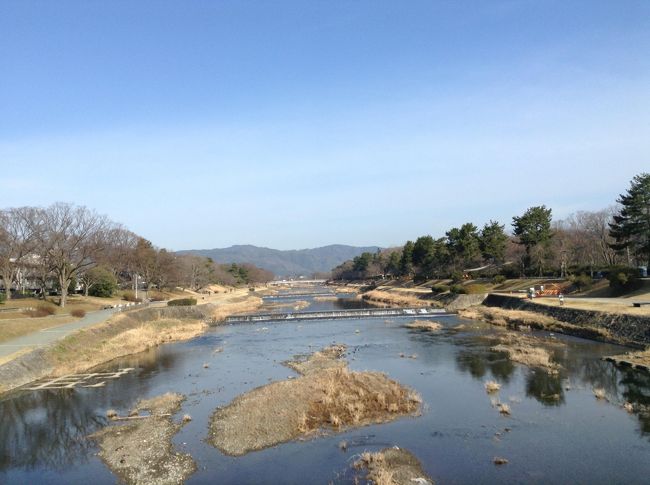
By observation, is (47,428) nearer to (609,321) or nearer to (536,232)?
(609,321)

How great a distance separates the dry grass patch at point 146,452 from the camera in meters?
13.1

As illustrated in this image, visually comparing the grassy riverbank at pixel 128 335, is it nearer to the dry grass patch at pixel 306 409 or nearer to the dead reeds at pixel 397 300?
the dry grass patch at pixel 306 409

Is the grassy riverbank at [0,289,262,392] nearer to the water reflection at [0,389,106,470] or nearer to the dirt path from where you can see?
the dirt path

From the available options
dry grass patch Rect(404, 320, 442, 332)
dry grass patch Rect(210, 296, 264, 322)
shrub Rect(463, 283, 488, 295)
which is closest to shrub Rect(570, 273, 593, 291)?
shrub Rect(463, 283, 488, 295)

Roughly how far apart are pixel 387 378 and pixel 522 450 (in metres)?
8.66

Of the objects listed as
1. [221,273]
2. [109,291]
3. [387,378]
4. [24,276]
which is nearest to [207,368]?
[387,378]

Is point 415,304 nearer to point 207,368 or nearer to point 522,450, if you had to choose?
point 207,368

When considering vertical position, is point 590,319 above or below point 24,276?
below

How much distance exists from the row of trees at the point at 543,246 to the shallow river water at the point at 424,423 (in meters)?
18.2

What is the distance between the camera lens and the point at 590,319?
110 feet

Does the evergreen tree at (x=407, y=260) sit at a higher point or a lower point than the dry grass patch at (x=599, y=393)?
higher

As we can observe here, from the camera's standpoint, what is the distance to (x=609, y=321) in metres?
31.8

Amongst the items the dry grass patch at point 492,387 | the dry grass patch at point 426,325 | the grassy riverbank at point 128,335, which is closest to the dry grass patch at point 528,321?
the dry grass patch at point 426,325

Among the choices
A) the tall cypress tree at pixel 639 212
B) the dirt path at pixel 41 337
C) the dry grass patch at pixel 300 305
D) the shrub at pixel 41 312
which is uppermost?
the tall cypress tree at pixel 639 212
